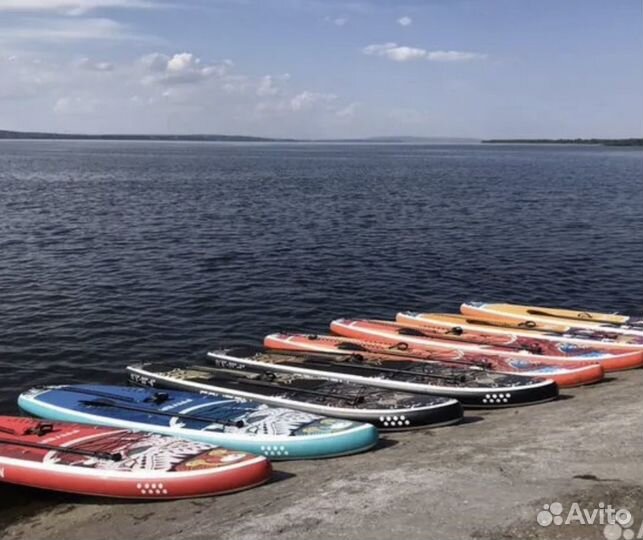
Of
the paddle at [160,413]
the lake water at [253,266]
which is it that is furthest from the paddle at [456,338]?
the paddle at [160,413]

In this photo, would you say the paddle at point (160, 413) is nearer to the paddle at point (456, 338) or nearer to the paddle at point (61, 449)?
the paddle at point (61, 449)

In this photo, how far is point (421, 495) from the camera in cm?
985

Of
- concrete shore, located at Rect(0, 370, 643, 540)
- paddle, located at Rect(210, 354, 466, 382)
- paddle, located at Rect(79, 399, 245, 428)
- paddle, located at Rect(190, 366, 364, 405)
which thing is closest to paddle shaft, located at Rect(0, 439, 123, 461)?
concrete shore, located at Rect(0, 370, 643, 540)

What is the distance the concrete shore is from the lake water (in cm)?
697

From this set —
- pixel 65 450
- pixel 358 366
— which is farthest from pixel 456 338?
pixel 65 450

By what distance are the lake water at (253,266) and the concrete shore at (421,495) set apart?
6.97 meters

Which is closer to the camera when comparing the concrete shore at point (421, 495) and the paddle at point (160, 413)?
the concrete shore at point (421, 495)

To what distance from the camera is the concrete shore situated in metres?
8.92

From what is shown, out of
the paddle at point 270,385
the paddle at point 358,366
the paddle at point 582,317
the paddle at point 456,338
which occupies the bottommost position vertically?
the paddle at point 270,385

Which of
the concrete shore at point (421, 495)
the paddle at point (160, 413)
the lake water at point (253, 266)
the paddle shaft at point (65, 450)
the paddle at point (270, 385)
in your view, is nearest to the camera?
the concrete shore at point (421, 495)

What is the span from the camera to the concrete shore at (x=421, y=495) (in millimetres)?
8922

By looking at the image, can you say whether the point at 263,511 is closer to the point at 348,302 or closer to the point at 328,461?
the point at 328,461

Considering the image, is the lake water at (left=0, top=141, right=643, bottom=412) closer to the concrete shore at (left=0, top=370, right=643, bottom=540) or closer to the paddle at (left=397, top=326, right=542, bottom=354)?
the paddle at (left=397, top=326, right=542, bottom=354)

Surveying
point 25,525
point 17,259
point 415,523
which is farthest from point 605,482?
point 17,259
